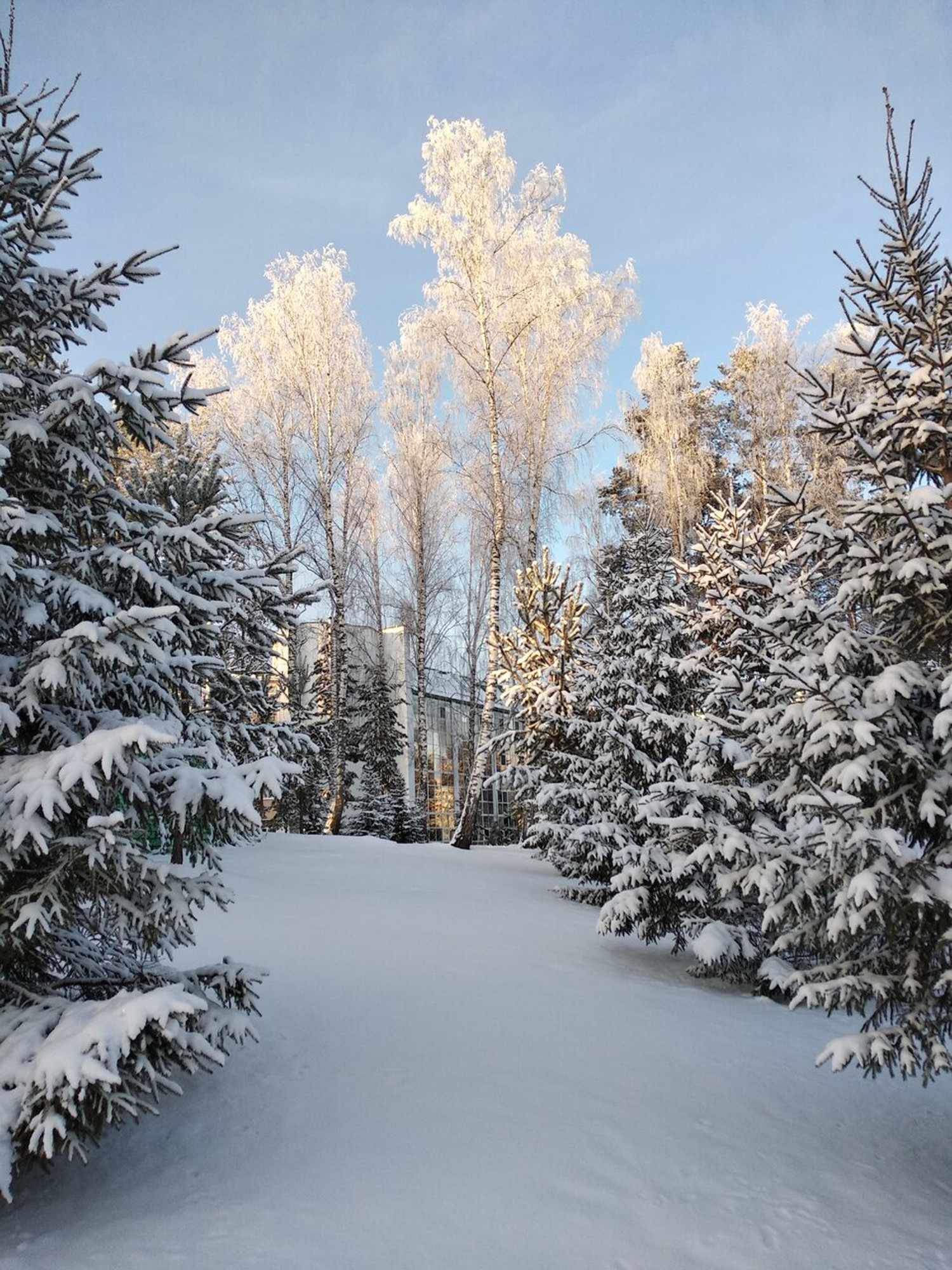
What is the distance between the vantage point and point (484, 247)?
52.4 feet

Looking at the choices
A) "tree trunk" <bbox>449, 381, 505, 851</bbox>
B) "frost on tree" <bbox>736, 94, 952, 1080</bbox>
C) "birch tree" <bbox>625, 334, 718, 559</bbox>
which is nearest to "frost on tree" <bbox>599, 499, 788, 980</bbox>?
"frost on tree" <bbox>736, 94, 952, 1080</bbox>

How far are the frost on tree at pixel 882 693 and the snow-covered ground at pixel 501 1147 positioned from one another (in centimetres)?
68

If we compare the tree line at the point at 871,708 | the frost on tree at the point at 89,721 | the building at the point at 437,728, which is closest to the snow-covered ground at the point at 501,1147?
the frost on tree at the point at 89,721

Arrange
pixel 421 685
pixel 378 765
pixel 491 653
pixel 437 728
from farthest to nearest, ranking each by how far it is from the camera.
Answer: pixel 437 728 < pixel 378 765 < pixel 421 685 < pixel 491 653

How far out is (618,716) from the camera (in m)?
10.0

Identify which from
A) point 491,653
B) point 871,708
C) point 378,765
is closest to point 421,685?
point 378,765

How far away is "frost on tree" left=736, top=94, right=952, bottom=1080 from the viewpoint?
351 centimetres

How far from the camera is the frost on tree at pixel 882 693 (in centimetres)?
351

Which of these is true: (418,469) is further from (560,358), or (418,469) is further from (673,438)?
(673,438)

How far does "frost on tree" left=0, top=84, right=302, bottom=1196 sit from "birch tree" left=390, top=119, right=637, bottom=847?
38.4 feet

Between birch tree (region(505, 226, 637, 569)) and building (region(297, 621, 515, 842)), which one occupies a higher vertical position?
birch tree (region(505, 226, 637, 569))

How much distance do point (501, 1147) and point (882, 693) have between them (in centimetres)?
271

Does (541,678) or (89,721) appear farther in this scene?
(541,678)

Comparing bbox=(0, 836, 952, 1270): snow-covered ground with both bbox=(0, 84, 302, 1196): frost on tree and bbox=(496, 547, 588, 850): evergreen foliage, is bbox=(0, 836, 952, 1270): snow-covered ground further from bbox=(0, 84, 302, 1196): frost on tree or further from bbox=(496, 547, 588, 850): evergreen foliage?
bbox=(496, 547, 588, 850): evergreen foliage
